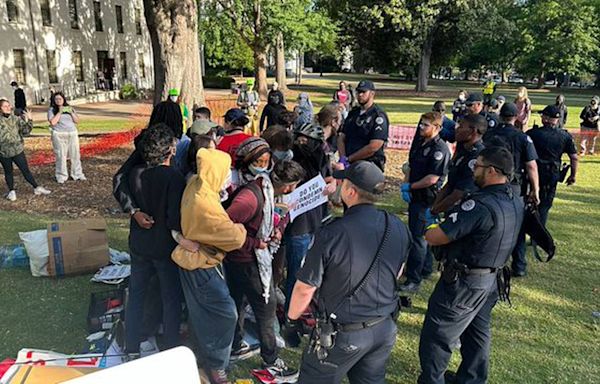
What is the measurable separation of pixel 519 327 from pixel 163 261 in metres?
3.42

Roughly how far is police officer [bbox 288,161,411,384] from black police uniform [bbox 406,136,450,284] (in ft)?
7.99

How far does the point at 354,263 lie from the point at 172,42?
1095 cm

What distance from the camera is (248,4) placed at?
26609mm

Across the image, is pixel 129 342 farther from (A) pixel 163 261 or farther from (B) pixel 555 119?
(B) pixel 555 119

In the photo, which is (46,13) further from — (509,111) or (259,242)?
(259,242)

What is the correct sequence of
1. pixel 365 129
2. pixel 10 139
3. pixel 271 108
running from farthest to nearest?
pixel 271 108 → pixel 10 139 → pixel 365 129

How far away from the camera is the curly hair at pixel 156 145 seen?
3.25 meters

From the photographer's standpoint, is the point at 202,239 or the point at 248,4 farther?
the point at 248,4

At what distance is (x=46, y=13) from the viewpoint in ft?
85.9

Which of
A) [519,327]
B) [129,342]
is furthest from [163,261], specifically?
[519,327]

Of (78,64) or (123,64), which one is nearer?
(78,64)

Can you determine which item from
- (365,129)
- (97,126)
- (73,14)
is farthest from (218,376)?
(73,14)

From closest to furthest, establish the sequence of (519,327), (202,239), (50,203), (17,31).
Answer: (202,239) < (519,327) < (50,203) < (17,31)

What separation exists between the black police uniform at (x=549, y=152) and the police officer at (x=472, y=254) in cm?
328
